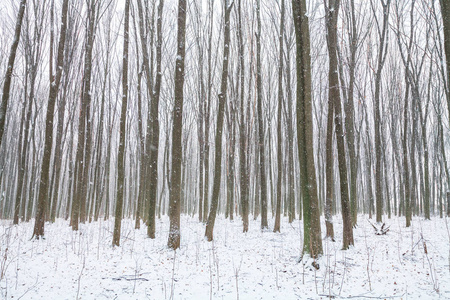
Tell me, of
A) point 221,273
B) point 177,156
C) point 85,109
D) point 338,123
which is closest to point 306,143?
point 338,123

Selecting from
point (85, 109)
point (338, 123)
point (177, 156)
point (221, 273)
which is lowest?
point (221, 273)

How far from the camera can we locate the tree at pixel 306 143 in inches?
165

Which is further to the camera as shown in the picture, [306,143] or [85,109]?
[85,109]

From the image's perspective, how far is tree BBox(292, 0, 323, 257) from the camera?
4.20 m

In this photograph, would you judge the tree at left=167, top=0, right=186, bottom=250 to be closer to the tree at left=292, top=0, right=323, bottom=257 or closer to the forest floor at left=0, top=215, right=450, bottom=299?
the forest floor at left=0, top=215, right=450, bottom=299

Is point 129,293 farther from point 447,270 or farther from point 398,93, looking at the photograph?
point 398,93

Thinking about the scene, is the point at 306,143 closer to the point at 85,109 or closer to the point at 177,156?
the point at 177,156

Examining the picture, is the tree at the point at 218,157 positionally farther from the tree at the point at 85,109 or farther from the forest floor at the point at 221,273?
the tree at the point at 85,109

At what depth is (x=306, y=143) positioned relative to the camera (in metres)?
4.35

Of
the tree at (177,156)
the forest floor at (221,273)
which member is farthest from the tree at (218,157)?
Answer: the tree at (177,156)

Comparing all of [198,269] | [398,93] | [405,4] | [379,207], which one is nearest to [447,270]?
[198,269]

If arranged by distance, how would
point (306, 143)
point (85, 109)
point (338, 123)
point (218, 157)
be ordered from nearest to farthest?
point (306, 143) < point (338, 123) < point (218, 157) < point (85, 109)

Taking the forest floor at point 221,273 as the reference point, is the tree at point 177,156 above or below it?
above

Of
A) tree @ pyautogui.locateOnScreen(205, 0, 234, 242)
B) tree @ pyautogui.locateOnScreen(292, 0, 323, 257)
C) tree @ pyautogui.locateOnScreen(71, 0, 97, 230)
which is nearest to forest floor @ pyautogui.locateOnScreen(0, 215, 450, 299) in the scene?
tree @ pyautogui.locateOnScreen(292, 0, 323, 257)
